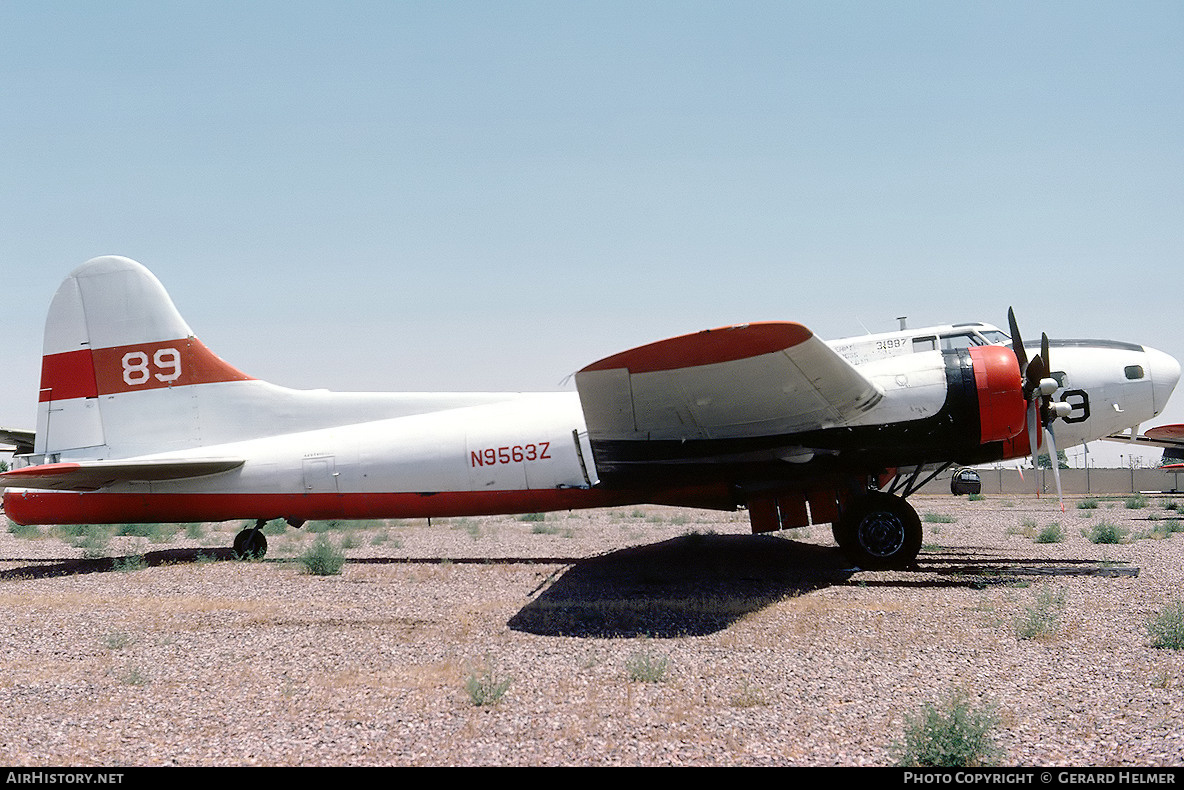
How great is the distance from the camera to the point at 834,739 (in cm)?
478

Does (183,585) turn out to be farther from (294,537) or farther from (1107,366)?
(1107,366)

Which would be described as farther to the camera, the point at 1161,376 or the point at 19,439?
the point at 19,439

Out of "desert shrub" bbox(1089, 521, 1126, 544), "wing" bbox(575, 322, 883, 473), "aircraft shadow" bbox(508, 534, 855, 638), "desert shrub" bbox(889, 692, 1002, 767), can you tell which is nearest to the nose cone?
"wing" bbox(575, 322, 883, 473)

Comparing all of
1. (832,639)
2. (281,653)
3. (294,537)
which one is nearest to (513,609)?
(281,653)

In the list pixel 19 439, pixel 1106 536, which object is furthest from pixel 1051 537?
pixel 19 439

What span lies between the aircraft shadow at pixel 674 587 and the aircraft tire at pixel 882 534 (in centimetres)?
36

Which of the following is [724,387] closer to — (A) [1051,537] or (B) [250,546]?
(B) [250,546]

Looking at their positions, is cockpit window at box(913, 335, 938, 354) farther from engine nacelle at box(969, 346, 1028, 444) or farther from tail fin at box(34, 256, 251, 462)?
tail fin at box(34, 256, 251, 462)

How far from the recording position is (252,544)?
14516 mm

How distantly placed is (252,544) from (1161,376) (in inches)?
593

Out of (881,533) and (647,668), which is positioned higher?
(647,668)

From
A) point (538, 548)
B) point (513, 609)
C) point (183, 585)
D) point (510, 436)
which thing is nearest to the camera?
point (513, 609)
